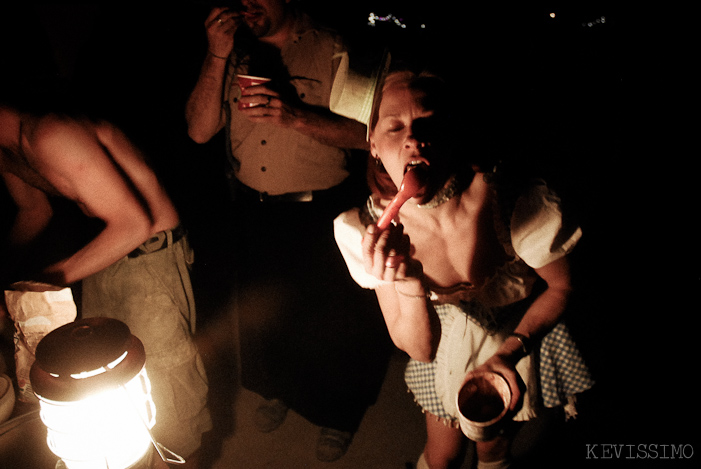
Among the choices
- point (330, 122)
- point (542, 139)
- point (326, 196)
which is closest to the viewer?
point (330, 122)

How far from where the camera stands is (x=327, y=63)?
2723 mm

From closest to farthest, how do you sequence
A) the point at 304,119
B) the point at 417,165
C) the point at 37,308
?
the point at 417,165
the point at 37,308
the point at 304,119

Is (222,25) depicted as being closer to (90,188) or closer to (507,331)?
(90,188)

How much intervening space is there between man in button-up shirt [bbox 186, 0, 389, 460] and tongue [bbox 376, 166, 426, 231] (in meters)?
1.10

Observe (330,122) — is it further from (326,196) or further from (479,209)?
(479,209)

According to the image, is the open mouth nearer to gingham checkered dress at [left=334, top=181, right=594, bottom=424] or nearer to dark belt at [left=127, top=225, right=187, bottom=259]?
gingham checkered dress at [left=334, top=181, right=594, bottom=424]

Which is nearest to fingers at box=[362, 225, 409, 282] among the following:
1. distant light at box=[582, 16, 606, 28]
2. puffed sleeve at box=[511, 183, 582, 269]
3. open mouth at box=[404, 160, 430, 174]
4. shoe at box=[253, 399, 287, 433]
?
open mouth at box=[404, 160, 430, 174]

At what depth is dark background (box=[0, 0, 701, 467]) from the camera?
3.15m

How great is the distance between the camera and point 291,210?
2.91 m

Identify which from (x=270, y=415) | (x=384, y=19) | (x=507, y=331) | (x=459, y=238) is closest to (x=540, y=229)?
(x=459, y=238)

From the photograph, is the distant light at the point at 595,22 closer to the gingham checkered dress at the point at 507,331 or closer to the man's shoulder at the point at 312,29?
the man's shoulder at the point at 312,29

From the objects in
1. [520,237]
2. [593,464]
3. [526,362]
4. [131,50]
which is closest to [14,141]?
[131,50]

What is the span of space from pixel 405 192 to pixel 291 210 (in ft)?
5.38

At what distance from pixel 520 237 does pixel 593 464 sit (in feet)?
7.23
